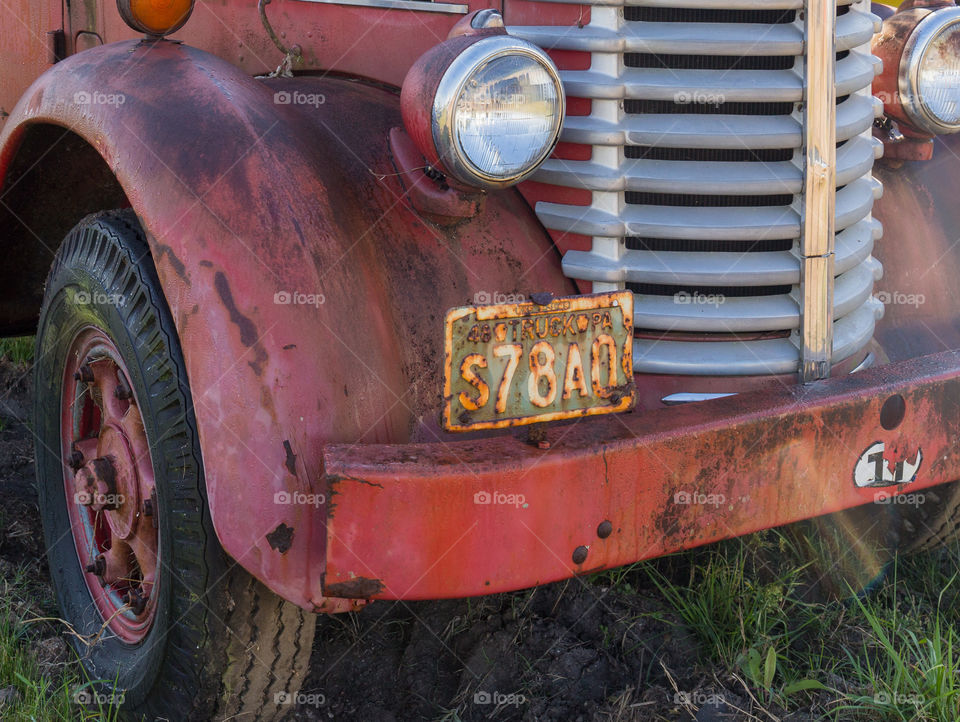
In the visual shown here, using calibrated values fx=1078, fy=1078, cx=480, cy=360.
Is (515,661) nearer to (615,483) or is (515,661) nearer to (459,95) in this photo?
(615,483)

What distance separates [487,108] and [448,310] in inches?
16.1

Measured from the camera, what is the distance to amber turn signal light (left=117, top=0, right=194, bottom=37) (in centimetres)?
226

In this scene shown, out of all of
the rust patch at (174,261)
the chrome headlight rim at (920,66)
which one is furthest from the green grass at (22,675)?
the chrome headlight rim at (920,66)

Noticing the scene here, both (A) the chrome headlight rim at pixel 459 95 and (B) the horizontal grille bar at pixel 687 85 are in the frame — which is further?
(B) the horizontal grille bar at pixel 687 85

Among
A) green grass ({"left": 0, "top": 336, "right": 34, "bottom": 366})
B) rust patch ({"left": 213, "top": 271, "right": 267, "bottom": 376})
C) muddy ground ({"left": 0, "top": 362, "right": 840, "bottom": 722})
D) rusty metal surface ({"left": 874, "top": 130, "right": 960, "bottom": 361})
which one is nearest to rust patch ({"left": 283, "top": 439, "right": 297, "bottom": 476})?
rust patch ({"left": 213, "top": 271, "right": 267, "bottom": 376})

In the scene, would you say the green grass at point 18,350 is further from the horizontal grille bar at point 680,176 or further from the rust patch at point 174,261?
the horizontal grille bar at point 680,176

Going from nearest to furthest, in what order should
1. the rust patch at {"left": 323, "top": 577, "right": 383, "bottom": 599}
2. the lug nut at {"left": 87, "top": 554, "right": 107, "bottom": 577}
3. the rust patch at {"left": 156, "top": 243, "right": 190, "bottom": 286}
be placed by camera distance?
the rust patch at {"left": 323, "top": 577, "right": 383, "bottom": 599} → the rust patch at {"left": 156, "top": 243, "right": 190, "bottom": 286} → the lug nut at {"left": 87, "top": 554, "right": 107, "bottom": 577}

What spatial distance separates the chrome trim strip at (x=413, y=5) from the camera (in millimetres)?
2510

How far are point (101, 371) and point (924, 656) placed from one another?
77.2 inches

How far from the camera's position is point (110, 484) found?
241 cm

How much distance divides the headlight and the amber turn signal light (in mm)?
599

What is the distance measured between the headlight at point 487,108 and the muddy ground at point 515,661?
116 centimetres

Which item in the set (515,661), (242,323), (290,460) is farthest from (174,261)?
(515,661)

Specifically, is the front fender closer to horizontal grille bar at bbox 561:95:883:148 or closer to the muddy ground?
horizontal grille bar at bbox 561:95:883:148
